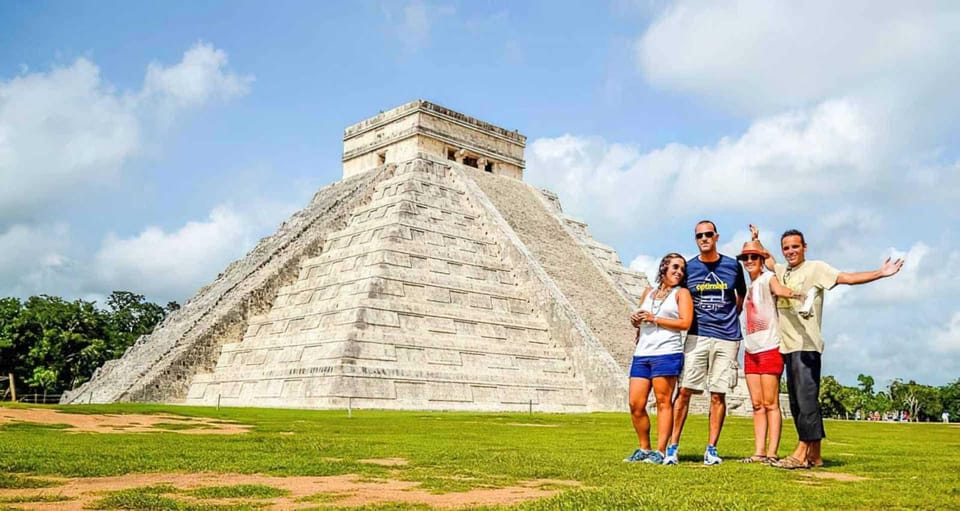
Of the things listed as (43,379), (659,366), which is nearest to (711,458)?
(659,366)

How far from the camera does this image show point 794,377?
8078mm

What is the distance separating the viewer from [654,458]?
26.6 ft

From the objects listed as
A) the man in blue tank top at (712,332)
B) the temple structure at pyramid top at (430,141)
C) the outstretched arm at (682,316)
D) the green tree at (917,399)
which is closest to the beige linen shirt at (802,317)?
the man in blue tank top at (712,332)

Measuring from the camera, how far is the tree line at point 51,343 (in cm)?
3681

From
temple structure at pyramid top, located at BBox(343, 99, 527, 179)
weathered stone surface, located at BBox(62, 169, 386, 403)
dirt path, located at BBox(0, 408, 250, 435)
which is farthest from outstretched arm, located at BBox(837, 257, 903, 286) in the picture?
temple structure at pyramid top, located at BBox(343, 99, 527, 179)

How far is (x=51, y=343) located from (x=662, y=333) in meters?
36.0

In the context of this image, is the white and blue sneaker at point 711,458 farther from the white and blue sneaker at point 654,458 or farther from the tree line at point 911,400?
the tree line at point 911,400

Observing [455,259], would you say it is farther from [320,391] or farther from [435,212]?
[320,391]

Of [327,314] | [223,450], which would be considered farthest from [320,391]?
[223,450]

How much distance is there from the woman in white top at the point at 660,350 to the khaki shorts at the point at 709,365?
13 cm

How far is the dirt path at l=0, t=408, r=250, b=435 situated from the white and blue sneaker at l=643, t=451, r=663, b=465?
6.28 metres

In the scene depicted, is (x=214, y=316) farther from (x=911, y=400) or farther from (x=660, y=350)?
(x=911, y=400)

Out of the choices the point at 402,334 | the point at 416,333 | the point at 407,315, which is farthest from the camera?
the point at 407,315

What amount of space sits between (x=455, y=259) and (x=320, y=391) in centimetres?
768
